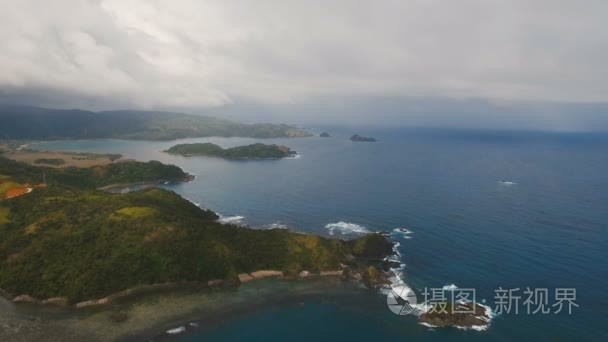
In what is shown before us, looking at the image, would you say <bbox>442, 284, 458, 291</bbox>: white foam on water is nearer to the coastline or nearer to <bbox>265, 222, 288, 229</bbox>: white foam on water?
the coastline

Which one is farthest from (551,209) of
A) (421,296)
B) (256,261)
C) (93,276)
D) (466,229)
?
(93,276)

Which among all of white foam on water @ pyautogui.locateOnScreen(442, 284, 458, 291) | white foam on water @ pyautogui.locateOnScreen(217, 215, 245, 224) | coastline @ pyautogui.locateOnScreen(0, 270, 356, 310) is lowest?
coastline @ pyautogui.locateOnScreen(0, 270, 356, 310)

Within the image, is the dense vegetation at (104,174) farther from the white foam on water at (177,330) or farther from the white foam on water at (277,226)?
the white foam on water at (177,330)

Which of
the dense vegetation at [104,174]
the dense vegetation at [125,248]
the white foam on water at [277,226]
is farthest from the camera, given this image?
the dense vegetation at [104,174]

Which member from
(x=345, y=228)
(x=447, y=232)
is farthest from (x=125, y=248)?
(x=447, y=232)

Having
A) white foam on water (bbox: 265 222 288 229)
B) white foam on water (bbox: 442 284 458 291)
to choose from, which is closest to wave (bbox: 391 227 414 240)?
white foam on water (bbox: 442 284 458 291)

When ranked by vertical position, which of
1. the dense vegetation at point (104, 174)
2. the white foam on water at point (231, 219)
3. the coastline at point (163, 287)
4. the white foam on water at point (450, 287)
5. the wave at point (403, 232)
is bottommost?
the coastline at point (163, 287)

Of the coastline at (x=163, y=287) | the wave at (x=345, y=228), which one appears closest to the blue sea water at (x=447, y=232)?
the wave at (x=345, y=228)

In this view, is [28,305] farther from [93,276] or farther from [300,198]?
[300,198]
